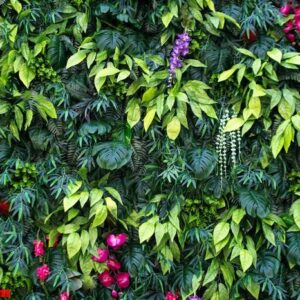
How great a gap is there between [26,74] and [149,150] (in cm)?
75

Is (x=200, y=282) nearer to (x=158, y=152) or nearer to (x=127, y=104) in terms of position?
(x=158, y=152)

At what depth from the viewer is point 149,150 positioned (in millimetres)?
2984

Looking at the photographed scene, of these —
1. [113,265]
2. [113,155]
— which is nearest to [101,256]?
[113,265]

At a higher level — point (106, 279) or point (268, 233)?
point (268, 233)

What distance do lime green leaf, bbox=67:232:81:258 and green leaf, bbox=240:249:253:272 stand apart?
2.72ft

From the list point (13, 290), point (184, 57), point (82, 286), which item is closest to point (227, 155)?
point (184, 57)

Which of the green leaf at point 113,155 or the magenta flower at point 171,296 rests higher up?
the green leaf at point 113,155

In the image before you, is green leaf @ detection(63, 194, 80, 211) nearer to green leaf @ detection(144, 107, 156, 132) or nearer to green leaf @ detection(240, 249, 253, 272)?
green leaf @ detection(144, 107, 156, 132)

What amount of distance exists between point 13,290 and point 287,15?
2.03 meters

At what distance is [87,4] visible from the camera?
2.96 metres

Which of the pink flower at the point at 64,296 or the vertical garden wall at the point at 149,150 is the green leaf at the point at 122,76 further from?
the pink flower at the point at 64,296

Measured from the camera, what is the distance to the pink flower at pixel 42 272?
2.88 meters

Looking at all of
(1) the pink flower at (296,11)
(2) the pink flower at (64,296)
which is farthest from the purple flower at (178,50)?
(2) the pink flower at (64,296)

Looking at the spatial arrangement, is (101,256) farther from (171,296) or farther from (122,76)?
(122,76)
